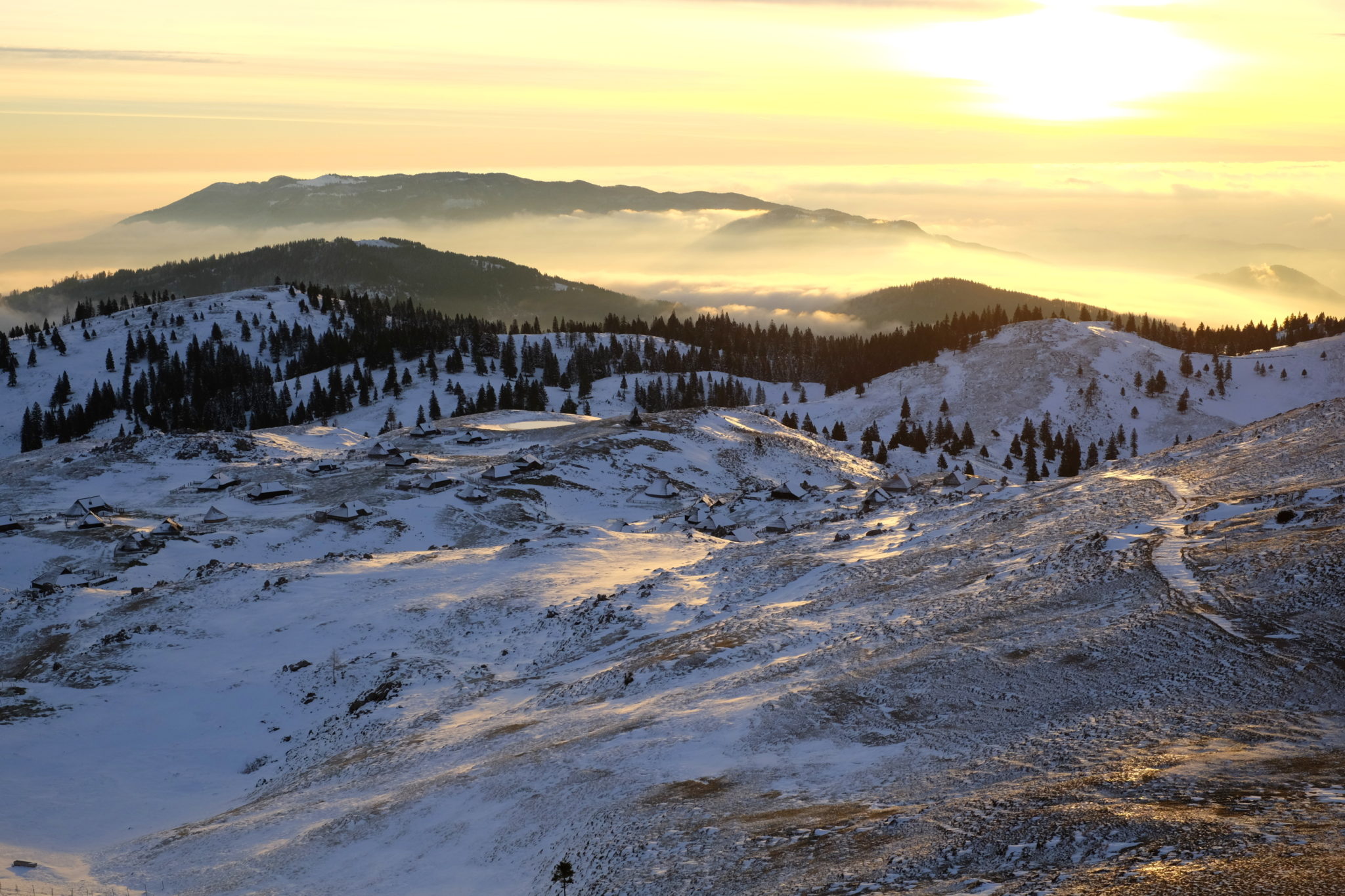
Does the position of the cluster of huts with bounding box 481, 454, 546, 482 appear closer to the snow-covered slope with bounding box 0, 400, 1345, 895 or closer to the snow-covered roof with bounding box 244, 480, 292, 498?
the snow-covered roof with bounding box 244, 480, 292, 498

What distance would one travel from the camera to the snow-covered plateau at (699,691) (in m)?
19.9

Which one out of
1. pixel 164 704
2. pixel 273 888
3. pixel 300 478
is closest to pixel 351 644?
pixel 164 704

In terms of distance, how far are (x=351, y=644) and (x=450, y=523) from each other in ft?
92.8

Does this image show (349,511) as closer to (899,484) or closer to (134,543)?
(134,543)

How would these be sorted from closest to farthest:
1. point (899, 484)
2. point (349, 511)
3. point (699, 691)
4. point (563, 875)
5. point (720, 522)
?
point (563, 875) < point (699, 691) < point (349, 511) < point (720, 522) < point (899, 484)

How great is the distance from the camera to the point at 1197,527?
4138 centimetres

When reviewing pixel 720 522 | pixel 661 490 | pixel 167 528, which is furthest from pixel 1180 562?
→ pixel 167 528

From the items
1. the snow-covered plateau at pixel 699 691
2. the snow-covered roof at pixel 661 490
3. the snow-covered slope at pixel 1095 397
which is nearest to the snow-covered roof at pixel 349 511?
the snow-covered plateau at pixel 699 691

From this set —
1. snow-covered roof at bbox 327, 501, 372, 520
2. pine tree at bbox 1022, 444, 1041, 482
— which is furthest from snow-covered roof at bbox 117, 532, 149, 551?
pine tree at bbox 1022, 444, 1041, 482

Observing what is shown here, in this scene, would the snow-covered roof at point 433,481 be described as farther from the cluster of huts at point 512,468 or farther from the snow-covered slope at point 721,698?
the snow-covered slope at point 721,698

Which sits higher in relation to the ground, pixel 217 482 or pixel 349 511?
pixel 217 482

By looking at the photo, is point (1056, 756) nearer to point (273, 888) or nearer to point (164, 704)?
point (273, 888)

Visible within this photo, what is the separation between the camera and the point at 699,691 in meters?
33.0

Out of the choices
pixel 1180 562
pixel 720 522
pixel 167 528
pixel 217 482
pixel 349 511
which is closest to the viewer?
pixel 1180 562
